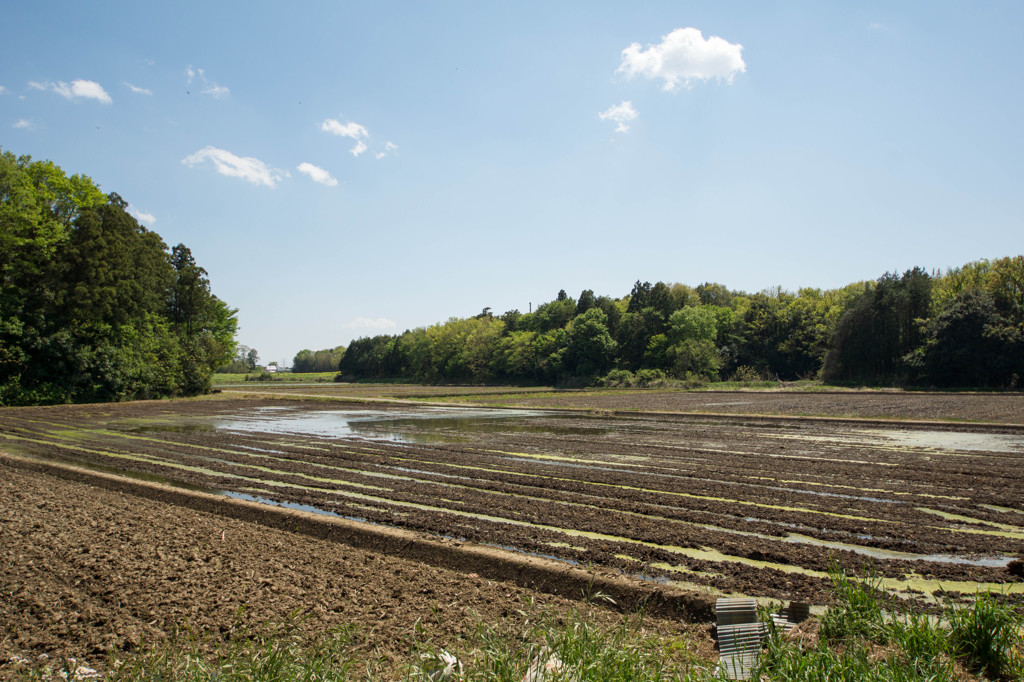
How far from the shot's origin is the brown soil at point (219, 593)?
4.93m

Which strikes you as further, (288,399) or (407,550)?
(288,399)

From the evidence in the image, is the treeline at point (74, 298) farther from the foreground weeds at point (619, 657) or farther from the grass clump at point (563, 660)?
the grass clump at point (563, 660)

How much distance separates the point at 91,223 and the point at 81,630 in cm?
4479

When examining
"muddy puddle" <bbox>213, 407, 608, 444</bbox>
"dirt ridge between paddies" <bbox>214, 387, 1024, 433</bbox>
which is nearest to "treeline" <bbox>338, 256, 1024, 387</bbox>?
"dirt ridge between paddies" <bbox>214, 387, 1024, 433</bbox>

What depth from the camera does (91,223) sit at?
39.2m

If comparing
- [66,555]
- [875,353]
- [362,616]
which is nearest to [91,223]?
[66,555]

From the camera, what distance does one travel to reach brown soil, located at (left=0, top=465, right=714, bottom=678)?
493 cm

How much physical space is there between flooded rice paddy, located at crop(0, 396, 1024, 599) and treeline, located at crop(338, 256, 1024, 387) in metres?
38.2

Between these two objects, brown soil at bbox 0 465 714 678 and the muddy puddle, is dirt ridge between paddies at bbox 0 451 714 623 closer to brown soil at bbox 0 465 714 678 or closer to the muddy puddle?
brown soil at bbox 0 465 714 678

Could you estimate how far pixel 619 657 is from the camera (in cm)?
396

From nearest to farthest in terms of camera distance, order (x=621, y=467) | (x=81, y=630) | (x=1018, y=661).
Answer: (x=1018, y=661)
(x=81, y=630)
(x=621, y=467)

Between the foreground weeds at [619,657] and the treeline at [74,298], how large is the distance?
42626 mm

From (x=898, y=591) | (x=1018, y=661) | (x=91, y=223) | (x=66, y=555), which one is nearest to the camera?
(x=1018, y=661)

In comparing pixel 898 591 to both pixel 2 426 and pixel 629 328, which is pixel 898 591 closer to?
pixel 2 426
